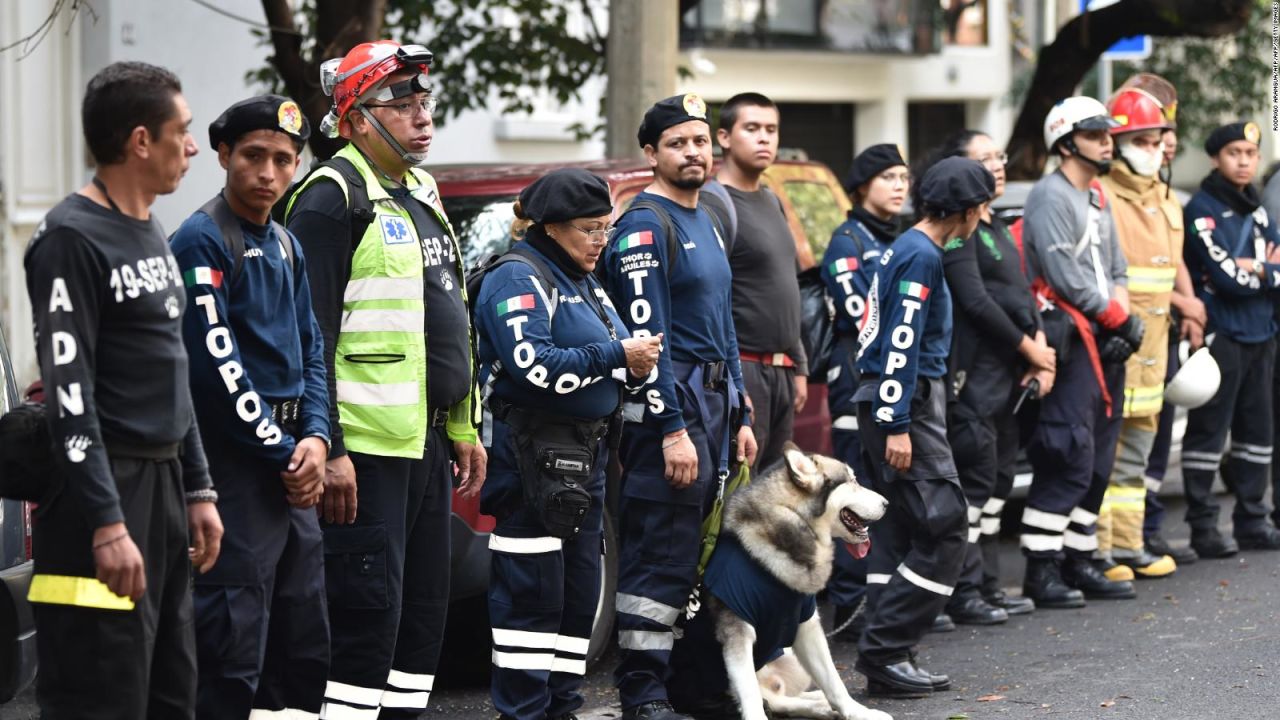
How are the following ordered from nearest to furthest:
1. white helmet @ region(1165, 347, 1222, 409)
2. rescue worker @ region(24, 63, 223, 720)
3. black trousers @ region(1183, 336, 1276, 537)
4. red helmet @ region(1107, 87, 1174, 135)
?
rescue worker @ region(24, 63, 223, 720)
red helmet @ region(1107, 87, 1174, 135)
white helmet @ region(1165, 347, 1222, 409)
black trousers @ region(1183, 336, 1276, 537)

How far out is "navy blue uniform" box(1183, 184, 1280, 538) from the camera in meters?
9.77

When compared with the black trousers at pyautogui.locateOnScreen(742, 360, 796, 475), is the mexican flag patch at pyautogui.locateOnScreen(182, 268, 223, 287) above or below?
above

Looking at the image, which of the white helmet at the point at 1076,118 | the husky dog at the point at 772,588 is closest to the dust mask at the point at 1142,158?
the white helmet at the point at 1076,118

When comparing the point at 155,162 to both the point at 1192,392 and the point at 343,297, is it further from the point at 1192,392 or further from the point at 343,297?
the point at 1192,392

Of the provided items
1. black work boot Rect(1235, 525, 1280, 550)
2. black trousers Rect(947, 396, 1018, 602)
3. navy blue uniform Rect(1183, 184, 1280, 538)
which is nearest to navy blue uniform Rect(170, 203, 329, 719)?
black trousers Rect(947, 396, 1018, 602)

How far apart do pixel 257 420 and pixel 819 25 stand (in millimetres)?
20553

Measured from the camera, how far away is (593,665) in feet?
24.4

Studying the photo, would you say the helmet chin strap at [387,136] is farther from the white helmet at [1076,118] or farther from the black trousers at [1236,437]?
the black trousers at [1236,437]

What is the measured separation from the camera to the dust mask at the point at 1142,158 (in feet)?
30.1

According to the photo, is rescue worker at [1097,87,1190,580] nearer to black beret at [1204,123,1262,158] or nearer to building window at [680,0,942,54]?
black beret at [1204,123,1262,158]

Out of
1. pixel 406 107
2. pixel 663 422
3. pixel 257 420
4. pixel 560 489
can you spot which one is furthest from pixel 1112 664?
pixel 257 420

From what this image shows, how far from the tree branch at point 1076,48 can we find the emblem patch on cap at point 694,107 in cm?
759

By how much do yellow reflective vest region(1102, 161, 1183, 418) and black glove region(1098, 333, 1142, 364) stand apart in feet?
1.52

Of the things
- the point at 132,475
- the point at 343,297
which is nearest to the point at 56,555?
the point at 132,475
